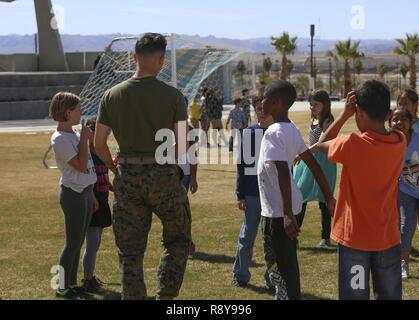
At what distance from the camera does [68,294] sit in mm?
6676

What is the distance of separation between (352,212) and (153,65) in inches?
64.7

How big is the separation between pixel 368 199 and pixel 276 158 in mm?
834

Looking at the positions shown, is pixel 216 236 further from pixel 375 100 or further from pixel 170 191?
pixel 375 100

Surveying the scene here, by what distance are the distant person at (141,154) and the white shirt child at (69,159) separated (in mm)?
1116

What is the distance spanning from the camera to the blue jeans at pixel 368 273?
458 centimetres

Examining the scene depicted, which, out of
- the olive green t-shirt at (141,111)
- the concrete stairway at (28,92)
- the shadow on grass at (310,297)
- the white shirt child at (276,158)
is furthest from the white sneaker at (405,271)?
the concrete stairway at (28,92)

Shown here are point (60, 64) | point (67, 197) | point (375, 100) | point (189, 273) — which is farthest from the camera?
point (60, 64)

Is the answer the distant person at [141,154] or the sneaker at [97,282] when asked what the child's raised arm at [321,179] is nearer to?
the distant person at [141,154]

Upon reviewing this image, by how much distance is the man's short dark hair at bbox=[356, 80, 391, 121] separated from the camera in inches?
179

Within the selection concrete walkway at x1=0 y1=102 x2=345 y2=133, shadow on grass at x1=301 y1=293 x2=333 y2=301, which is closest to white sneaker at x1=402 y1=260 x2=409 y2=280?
shadow on grass at x1=301 y1=293 x2=333 y2=301

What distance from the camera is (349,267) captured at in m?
4.59

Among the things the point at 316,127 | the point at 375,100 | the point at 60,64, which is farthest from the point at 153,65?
the point at 60,64

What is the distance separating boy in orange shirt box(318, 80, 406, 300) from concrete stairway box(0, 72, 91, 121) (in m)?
33.1

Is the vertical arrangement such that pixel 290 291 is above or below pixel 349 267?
below
